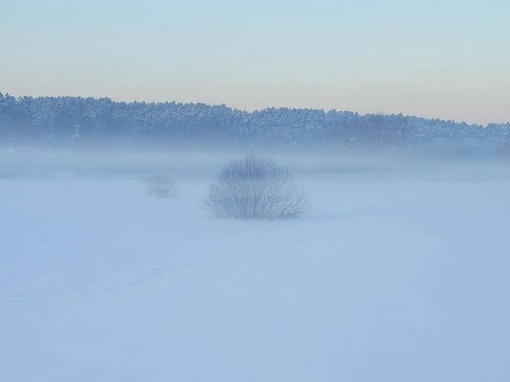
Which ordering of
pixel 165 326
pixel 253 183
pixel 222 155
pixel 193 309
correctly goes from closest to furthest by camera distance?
pixel 165 326 → pixel 193 309 → pixel 253 183 → pixel 222 155

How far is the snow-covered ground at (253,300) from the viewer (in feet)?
26.5

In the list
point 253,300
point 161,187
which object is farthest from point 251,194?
point 253,300

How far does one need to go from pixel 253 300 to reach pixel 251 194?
16248 millimetres

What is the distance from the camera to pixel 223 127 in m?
76.5

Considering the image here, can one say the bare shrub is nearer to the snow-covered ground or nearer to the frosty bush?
the frosty bush

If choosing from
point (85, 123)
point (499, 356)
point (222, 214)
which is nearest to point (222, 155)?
point (85, 123)

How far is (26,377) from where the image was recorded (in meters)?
7.58

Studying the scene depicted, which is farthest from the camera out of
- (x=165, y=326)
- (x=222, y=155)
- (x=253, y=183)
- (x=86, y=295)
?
(x=222, y=155)

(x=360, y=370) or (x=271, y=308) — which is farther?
(x=271, y=308)

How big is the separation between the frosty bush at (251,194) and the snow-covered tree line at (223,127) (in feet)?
136

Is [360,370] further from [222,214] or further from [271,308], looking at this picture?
[222,214]

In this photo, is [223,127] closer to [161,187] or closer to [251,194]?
[161,187]

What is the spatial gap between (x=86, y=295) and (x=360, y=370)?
608cm

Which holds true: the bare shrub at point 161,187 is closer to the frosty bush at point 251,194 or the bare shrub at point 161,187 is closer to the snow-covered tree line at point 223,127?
the frosty bush at point 251,194
